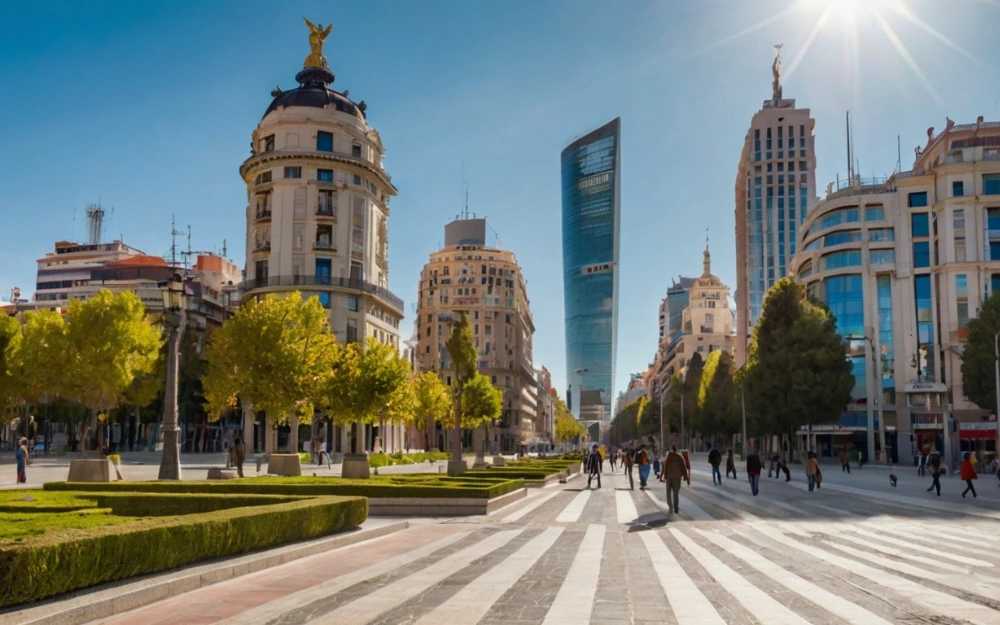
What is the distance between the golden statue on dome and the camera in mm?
78250

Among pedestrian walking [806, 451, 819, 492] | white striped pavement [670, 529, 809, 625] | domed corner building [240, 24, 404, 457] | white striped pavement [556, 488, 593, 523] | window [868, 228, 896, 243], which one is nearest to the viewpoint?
white striped pavement [670, 529, 809, 625]

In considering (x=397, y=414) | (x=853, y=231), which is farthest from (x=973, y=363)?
(x=397, y=414)

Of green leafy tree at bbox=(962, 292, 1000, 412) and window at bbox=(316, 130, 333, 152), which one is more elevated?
window at bbox=(316, 130, 333, 152)

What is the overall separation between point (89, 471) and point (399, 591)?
16.8 m

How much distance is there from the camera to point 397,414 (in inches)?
2186

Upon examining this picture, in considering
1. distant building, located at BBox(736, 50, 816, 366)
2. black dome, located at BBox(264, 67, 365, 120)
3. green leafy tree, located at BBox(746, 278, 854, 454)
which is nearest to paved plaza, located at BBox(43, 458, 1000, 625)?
green leafy tree, located at BBox(746, 278, 854, 454)

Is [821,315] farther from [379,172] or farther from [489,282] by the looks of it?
[489,282]

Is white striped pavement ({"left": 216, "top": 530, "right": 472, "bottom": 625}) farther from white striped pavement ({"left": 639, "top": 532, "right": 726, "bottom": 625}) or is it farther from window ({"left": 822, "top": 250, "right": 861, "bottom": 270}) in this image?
window ({"left": 822, "top": 250, "right": 861, "bottom": 270})

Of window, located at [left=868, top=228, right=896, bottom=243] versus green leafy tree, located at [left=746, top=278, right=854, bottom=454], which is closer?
green leafy tree, located at [left=746, top=278, right=854, bottom=454]

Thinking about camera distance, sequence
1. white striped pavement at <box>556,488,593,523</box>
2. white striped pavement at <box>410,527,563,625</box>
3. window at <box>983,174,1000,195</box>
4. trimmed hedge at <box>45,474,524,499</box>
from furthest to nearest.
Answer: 1. window at <box>983,174,1000,195</box>
2. white striped pavement at <box>556,488,593,523</box>
3. trimmed hedge at <box>45,474,524,499</box>
4. white striped pavement at <box>410,527,563,625</box>

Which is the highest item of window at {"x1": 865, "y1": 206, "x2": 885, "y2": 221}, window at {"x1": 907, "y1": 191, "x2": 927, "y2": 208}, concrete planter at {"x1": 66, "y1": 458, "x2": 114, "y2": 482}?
window at {"x1": 907, "y1": 191, "x2": 927, "y2": 208}

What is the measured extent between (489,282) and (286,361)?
320 ft

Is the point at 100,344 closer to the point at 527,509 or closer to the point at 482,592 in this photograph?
the point at 527,509

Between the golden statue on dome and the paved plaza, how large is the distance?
65640 mm
